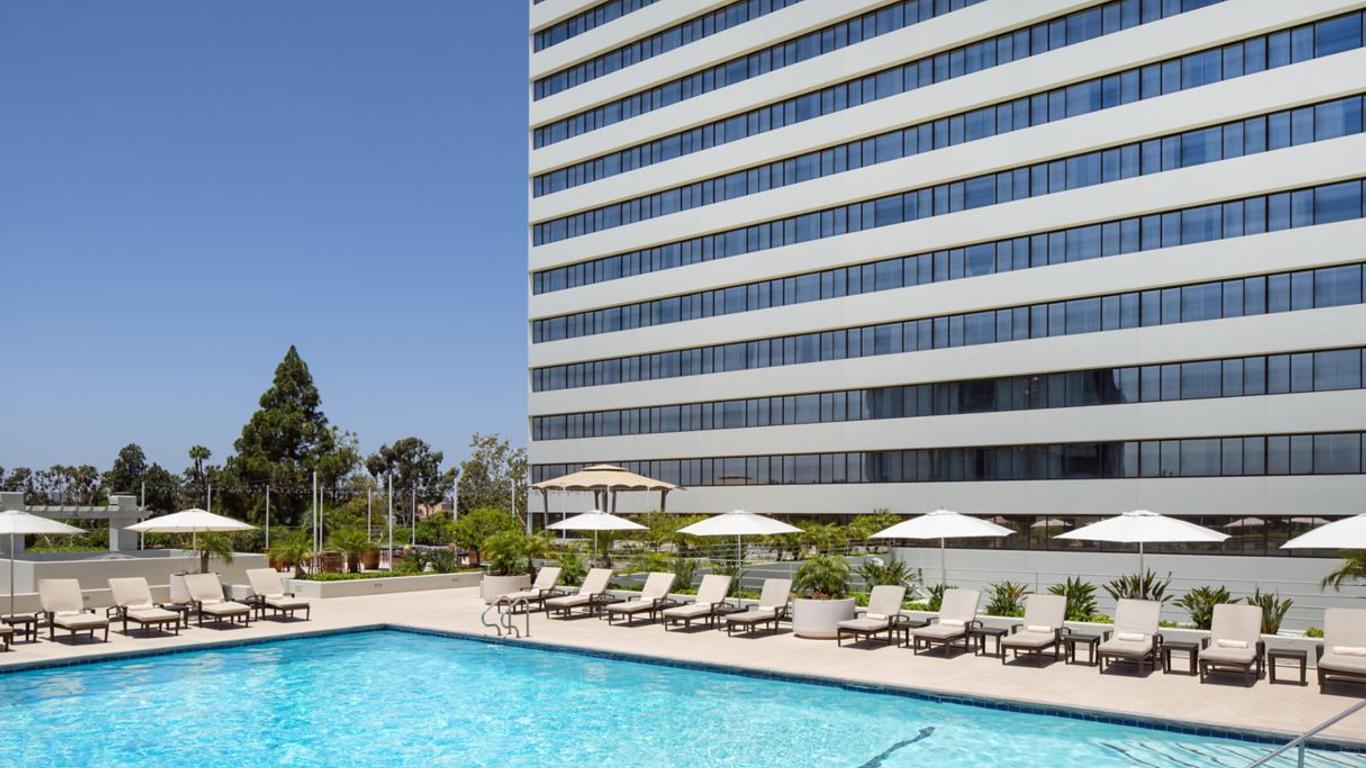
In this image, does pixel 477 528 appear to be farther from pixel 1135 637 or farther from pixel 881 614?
pixel 1135 637

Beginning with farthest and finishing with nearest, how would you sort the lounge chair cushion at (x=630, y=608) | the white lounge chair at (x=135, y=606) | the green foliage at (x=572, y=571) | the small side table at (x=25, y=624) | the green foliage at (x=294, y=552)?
the green foliage at (x=294, y=552), the green foliage at (x=572, y=571), the lounge chair cushion at (x=630, y=608), the white lounge chair at (x=135, y=606), the small side table at (x=25, y=624)

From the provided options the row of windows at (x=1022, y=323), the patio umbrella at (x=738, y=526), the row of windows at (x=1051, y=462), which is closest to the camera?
the patio umbrella at (x=738, y=526)

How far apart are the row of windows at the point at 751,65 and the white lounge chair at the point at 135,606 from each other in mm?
30931

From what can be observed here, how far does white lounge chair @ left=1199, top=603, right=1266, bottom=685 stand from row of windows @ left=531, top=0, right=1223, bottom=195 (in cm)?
2352

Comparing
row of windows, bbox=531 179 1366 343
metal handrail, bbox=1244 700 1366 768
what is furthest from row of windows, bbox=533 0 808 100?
metal handrail, bbox=1244 700 1366 768

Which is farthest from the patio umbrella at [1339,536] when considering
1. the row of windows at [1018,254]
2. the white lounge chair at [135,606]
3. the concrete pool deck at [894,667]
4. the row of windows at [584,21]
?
the row of windows at [584,21]

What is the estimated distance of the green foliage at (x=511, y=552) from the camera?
27.2 m

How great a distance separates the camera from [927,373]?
3831 cm

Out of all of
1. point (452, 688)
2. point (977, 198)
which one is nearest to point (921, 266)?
point (977, 198)

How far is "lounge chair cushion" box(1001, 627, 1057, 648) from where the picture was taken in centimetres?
1638

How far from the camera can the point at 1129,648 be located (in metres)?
15.8

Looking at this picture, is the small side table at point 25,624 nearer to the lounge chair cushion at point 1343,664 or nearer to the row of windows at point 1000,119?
the lounge chair cushion at point 1343,664

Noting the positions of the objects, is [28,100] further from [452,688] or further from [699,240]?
[452,688]

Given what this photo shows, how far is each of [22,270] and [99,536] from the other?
1978 cm
